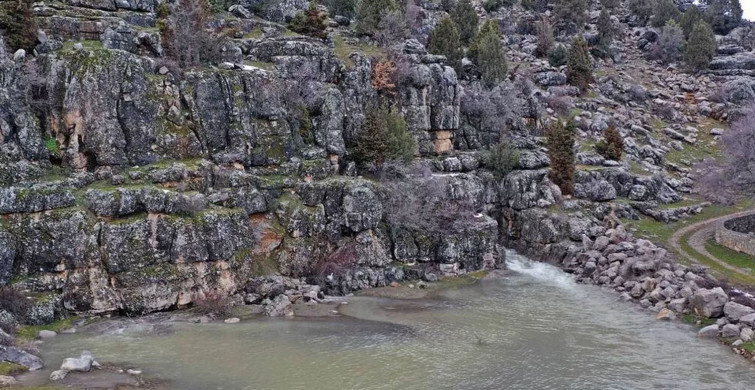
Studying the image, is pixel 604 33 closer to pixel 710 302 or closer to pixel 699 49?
pixel 699 49

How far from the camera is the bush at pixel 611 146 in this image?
2731 inches

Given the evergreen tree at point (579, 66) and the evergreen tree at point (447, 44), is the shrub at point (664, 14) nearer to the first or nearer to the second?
the evergreen tree at point (579, 66)

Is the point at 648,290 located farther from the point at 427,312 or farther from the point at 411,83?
the point at 411,83

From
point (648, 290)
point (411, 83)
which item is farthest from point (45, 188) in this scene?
point (648, 290)

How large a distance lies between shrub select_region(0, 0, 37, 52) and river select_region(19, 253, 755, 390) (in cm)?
2349

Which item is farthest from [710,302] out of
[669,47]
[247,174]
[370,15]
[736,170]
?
[669,47]

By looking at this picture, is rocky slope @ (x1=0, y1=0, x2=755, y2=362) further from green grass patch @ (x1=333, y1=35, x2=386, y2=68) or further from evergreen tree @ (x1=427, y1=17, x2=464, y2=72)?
evergreen tree @ (x1=427, y1=17, x2=464, y2=72)

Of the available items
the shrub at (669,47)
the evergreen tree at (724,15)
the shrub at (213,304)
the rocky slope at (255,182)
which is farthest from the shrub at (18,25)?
the evergreen tree at (724,15)

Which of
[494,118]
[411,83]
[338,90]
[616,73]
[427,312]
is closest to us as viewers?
[427,312]

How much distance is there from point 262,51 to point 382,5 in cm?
2267

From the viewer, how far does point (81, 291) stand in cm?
3816

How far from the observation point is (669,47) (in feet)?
345

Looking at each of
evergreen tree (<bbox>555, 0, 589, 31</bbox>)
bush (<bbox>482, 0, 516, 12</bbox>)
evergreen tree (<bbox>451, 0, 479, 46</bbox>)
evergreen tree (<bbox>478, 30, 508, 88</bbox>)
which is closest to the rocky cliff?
evergreen tree (<bbox>478, 30, 508, 88</bbox>)

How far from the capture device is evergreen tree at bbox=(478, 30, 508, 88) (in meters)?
74.8
